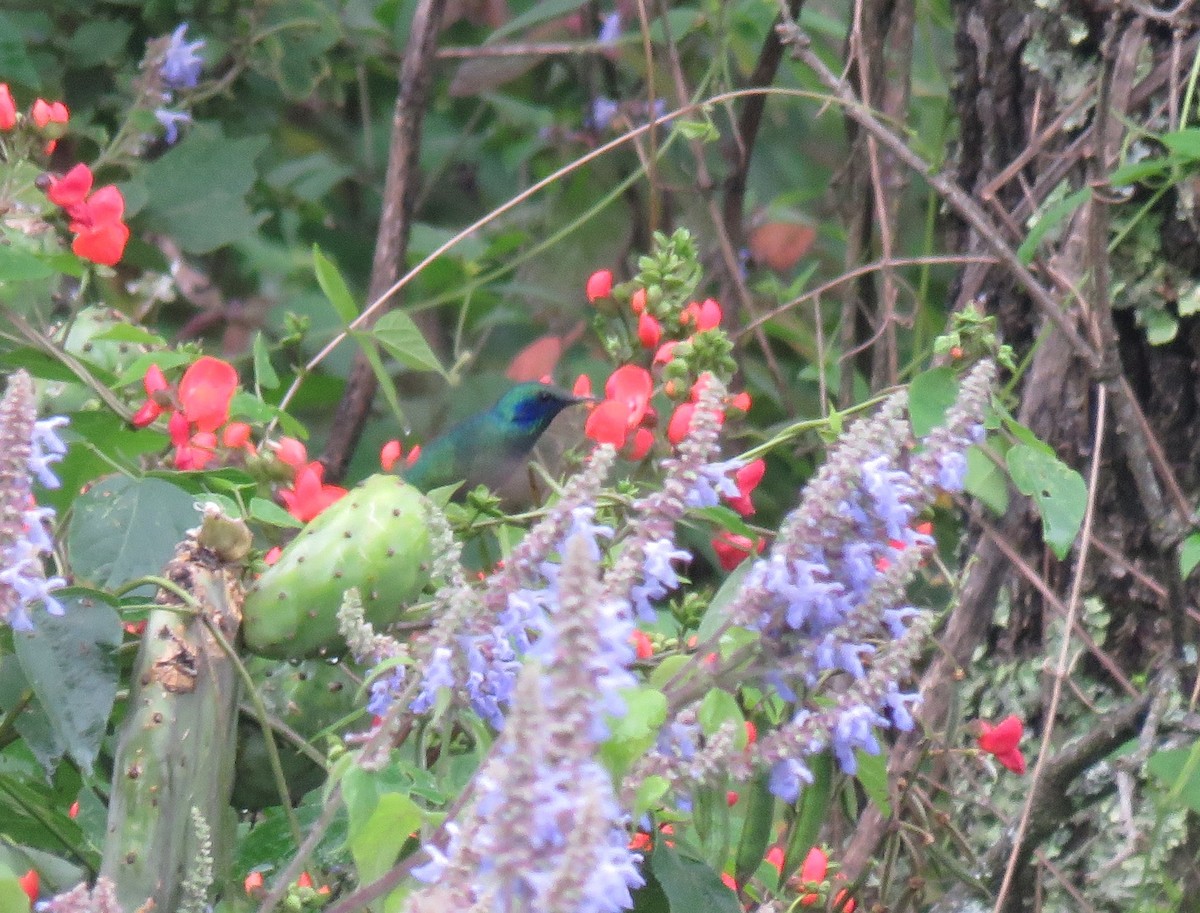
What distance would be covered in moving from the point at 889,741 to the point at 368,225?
2.22 metres

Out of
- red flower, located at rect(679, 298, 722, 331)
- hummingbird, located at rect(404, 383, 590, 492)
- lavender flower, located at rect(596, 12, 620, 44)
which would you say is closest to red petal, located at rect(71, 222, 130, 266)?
red flower, located at rect(679, 298, 722, 331)

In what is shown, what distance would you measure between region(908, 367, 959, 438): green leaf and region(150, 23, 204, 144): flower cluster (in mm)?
1289

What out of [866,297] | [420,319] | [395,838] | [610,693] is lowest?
[420,319]

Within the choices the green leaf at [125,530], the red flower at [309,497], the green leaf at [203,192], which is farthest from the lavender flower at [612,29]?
the green leaf at [125,530]

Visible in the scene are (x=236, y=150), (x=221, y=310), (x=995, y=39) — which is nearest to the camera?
(x=995, y=39)

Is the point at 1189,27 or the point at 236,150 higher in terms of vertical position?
the point at 1189,27

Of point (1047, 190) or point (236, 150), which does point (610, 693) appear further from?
point (236, 150)

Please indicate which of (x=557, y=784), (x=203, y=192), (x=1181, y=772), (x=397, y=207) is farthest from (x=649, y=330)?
(x=203, y=192)

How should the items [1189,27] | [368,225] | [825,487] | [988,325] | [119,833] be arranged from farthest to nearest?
[368,225] → [1189,27] → [988,325] → [119,833] → [825,487]

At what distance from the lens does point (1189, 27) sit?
1.79 m

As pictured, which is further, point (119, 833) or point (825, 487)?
point (119, 833)

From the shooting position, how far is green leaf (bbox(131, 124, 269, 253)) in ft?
8.38

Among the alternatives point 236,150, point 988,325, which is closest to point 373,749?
point 988,325

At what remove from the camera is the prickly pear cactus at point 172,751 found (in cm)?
104
